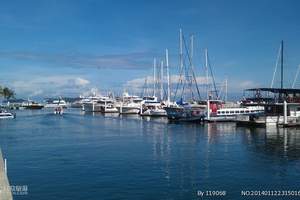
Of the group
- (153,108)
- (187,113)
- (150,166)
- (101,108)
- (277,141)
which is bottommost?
(150,166)

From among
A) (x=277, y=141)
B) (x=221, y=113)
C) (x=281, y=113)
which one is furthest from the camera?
(x=221, y=113)

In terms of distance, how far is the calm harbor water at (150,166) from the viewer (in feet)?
108

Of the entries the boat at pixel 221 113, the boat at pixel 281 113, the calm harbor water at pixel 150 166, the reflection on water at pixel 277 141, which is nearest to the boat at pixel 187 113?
the boat at pixel 221 113

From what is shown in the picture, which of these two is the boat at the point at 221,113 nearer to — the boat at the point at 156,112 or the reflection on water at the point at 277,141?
the reflection on water at the point at 277,141

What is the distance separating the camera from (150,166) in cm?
4275

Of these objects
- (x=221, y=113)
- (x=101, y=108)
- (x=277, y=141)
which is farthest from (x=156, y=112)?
(x=277, y=141)

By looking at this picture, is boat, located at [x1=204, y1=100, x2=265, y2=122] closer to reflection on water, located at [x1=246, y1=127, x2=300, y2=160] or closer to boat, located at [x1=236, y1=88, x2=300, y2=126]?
boat, located at [x1=236, y1=88, x2=300, y2=126]

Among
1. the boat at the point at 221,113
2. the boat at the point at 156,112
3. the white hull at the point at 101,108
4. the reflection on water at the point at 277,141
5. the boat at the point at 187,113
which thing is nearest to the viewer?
the reflection on water at the point at 277,141

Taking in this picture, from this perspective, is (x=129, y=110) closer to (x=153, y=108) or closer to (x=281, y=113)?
(x=153, y=108)

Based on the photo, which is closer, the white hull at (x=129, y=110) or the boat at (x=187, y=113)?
the boat at (x=187, y=113)

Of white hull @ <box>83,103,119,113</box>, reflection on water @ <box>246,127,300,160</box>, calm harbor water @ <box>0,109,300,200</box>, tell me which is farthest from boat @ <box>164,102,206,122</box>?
white hull @ <box>83,103,119,113</box>

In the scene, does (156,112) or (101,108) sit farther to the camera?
(101,108)

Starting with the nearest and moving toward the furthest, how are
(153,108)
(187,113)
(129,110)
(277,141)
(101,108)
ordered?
(277,141) → (187,113) → (153,108) → (129,110) → (101,108)

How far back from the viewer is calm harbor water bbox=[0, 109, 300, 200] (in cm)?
3291
